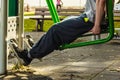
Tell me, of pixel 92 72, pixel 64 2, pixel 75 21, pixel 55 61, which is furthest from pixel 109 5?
pixel 64 2

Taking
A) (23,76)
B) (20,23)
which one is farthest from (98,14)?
(20,23)

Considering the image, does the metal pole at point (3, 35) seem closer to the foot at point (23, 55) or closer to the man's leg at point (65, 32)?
the foot at point (23, 55)

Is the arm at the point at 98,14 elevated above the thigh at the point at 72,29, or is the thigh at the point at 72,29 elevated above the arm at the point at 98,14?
the arm at the point at 98,14

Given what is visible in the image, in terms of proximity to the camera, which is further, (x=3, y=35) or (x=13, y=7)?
(x=13, y=7)

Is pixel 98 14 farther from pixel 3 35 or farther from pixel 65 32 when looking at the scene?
pixel 3 35

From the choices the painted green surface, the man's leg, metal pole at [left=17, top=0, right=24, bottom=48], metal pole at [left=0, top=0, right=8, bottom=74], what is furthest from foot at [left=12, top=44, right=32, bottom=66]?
the painted green surface

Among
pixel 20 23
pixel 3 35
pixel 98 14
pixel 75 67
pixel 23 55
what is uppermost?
pixel 98 14

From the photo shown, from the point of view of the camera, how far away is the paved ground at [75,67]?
532 cm

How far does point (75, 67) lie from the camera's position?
6105 millimetres

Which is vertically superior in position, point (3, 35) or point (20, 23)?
point (20, 23)

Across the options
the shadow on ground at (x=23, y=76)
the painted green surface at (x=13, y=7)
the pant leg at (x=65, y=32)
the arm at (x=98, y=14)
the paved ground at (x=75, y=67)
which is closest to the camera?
the arm at (x=98, y=14)

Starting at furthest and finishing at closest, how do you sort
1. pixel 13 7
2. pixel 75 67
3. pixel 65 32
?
pixel 75 67 → pixel 13 7 → pixel 65 32

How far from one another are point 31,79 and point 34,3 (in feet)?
87.8

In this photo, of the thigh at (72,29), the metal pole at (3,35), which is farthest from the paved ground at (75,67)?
the thigh at (72,29)
